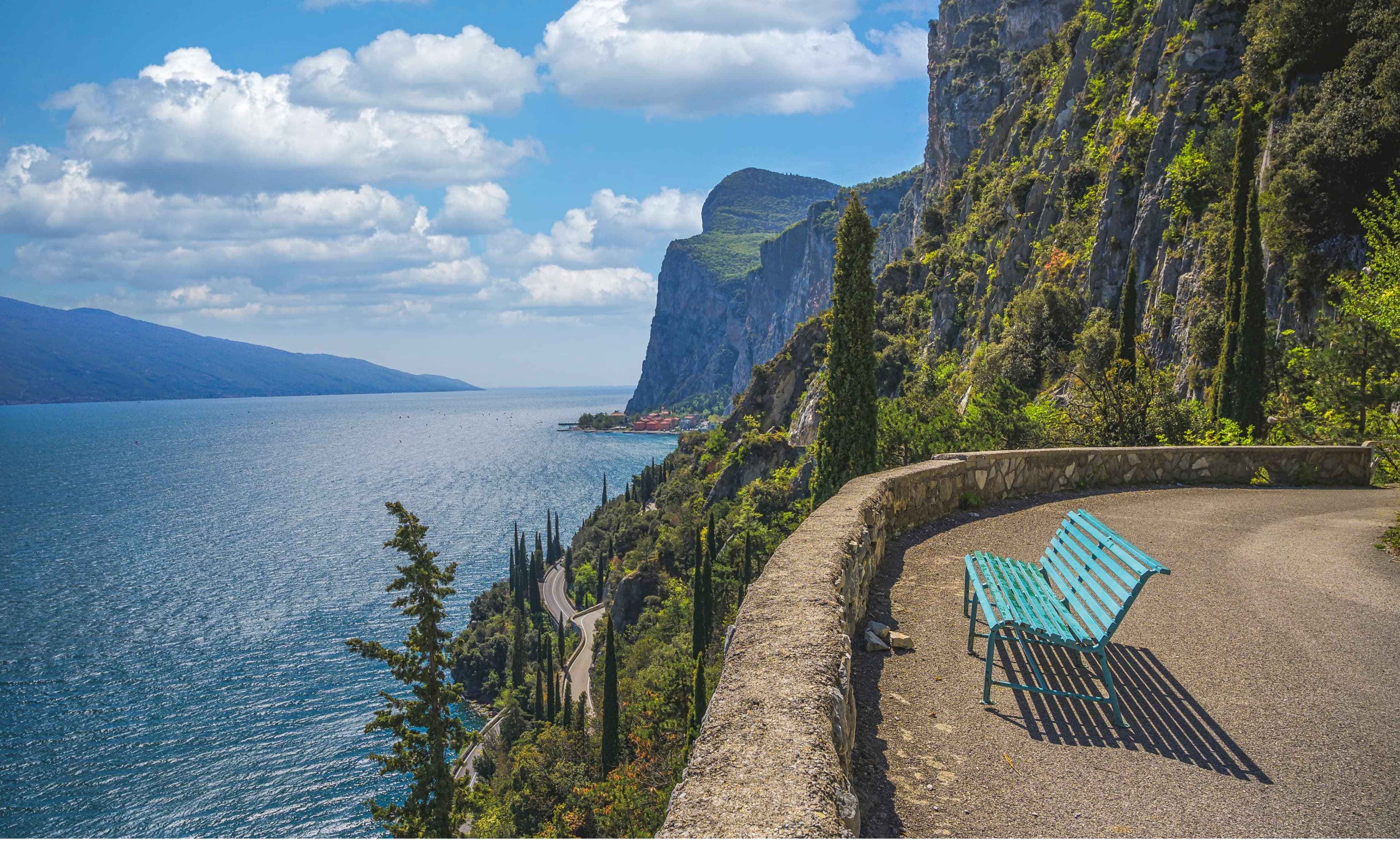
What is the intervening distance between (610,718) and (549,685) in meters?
13.3

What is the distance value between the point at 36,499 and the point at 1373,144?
6130 inches

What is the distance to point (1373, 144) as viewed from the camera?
1656 centimetres

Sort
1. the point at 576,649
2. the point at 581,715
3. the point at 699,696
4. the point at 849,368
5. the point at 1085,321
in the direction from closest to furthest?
the point at 849,368, the point at 699,696, the point at 1085,321, the point at 581,715, the point at 576,649

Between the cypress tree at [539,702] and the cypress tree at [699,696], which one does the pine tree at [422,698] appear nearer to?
the cypress tree at [699,696]

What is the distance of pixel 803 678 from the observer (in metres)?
3.16

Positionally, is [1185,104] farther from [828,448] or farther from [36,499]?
[36,499]

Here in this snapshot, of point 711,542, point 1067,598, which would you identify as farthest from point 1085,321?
point 1067,598

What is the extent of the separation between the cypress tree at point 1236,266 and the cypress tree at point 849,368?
8800 millimetres

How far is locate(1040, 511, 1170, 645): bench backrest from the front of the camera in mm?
3756

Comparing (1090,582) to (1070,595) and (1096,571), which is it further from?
(1070,595)

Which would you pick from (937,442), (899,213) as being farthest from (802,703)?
(899,213)

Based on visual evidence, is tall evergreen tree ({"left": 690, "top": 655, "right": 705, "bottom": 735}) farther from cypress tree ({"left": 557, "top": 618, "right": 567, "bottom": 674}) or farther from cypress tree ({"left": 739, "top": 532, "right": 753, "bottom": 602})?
cypress tree ({"left": 557, "top": 618, "right": 567, "bottom": 674})

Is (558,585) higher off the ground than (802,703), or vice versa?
(802,703)

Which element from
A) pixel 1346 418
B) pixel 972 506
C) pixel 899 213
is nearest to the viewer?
pixel 972 506
